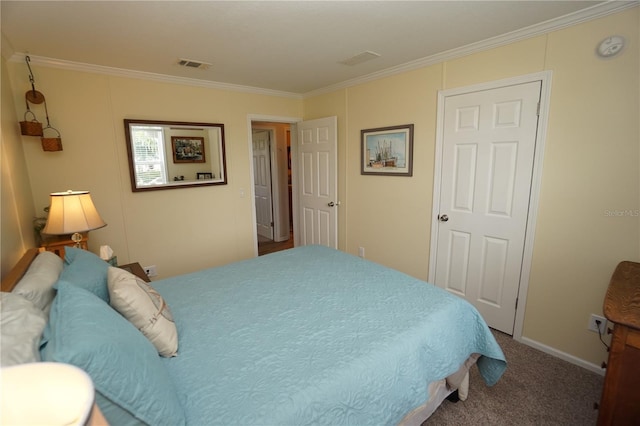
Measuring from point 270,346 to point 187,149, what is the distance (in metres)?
2.75

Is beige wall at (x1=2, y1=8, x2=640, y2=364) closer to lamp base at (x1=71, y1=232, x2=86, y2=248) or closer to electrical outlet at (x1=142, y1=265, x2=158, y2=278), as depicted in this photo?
electrical outlet at (x1=142, y1=265, x2=158, y2=278)

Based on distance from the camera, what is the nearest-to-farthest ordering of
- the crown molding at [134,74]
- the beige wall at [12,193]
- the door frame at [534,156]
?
1. the beige wall at [12,193]
2. the door frame at [534,156]
3. the crown molding at [134,74]

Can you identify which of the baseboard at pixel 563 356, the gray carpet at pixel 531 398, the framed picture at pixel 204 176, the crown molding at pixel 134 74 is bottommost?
the gray carpet at pixel 531 398

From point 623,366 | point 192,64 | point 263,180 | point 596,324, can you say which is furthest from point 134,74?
point 596,324

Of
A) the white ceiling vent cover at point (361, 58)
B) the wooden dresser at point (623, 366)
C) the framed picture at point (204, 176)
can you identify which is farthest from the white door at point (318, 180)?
the wooden dresser at point (623, 366)

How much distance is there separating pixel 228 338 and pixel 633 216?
2509 millimetres

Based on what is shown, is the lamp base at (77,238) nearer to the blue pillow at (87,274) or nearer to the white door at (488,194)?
the blue pillow at (87,274)

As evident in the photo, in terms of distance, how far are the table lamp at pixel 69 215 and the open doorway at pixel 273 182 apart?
305cm

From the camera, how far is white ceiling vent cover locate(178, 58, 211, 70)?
2688 mm

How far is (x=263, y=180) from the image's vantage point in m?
5.54

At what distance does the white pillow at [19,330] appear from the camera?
741mm

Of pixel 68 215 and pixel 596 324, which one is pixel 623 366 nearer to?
pixel 596 324

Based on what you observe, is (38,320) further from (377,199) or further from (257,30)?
(377,199)

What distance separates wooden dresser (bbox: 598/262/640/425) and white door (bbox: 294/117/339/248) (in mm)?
2826
